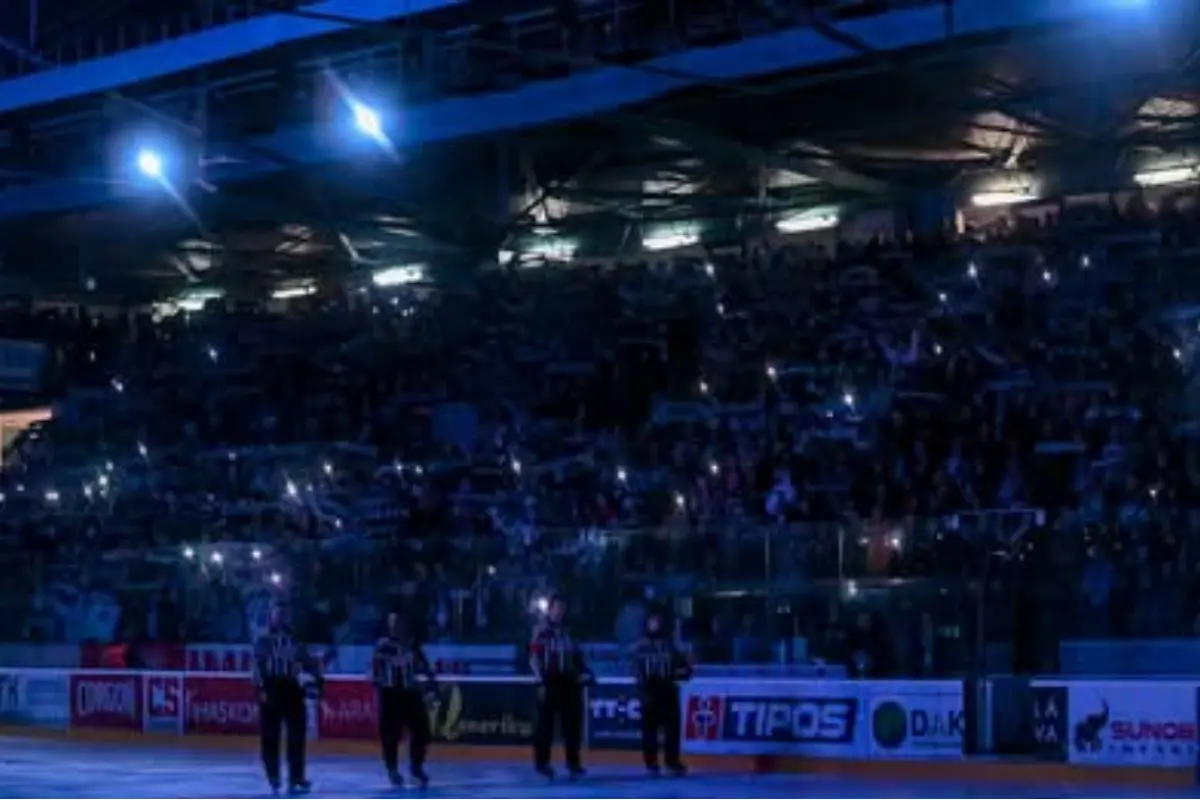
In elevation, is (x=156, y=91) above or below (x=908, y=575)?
above

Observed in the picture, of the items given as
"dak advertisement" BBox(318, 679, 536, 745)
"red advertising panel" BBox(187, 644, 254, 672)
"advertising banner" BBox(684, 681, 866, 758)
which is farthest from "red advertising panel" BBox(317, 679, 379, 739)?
"advertising banner" BBox(684, 681, 866, 758)

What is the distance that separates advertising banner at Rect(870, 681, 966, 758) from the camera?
2106 centimetres

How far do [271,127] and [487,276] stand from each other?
759 cm

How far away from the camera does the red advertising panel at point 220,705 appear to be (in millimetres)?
27734

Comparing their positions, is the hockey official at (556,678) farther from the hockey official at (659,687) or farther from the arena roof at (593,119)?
the arena roof at (593,119)

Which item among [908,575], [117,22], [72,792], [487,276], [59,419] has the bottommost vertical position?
[72,792]

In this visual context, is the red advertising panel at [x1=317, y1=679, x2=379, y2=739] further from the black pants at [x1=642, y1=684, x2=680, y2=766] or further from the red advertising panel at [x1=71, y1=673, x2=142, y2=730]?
the black pants at [x1=642, y1=684, x2=680, y2=766]

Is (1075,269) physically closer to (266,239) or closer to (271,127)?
(271,127)

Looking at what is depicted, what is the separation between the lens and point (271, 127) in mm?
34094

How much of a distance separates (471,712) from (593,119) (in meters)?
10.4

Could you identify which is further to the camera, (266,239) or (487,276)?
(266,239)

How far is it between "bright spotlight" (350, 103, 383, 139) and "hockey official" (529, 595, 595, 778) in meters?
12.1

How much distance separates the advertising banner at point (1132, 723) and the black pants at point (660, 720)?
12.9 feet

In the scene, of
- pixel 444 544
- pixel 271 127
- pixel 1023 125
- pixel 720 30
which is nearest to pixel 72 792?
pixel 444 544
